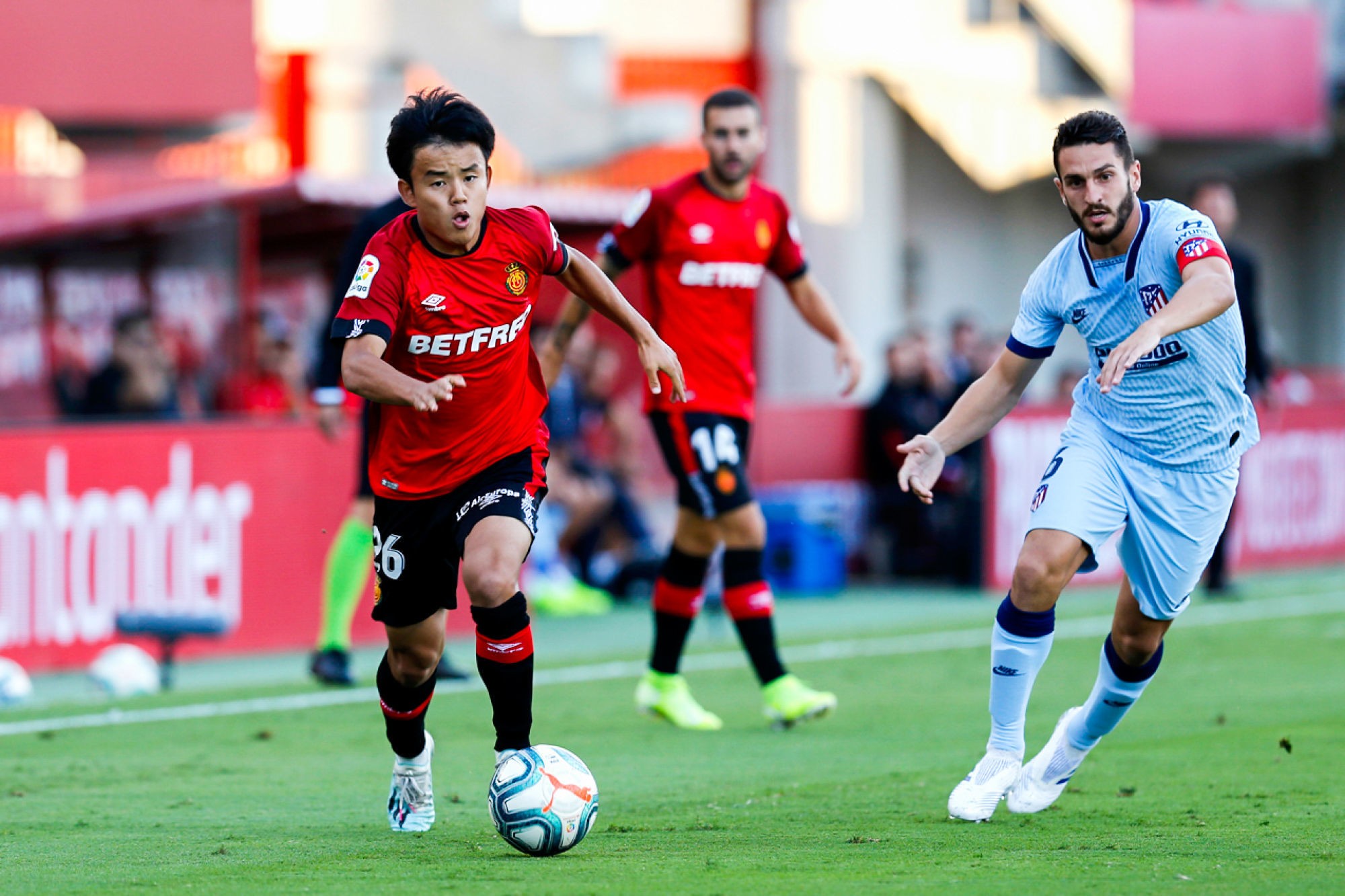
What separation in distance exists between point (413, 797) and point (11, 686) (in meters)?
4.37

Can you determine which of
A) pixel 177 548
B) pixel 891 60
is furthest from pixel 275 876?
pixel 891 60

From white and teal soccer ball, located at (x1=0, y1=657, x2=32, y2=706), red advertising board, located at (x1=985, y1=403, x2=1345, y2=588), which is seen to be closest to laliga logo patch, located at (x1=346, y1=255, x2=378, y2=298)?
white and teal soccer ball, located at (x1=0, y1=657, x2=32, y2=706)

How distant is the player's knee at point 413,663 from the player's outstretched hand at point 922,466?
4.98ft

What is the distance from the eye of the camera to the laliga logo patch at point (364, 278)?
549cm

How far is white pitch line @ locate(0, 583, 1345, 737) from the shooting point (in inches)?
348

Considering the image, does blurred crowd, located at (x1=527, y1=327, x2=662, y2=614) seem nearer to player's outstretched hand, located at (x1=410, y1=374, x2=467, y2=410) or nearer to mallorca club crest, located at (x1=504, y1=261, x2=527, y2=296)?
mallorca club crest, located at (x1=504, y1=261, x2=527, y2=296)

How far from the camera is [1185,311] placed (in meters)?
5.35

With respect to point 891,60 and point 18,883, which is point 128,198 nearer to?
point 891,60

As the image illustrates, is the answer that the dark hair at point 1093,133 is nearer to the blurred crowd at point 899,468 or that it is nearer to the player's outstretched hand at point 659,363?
the player's outstretched hand at point 659,363

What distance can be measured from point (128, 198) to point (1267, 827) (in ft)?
42.5

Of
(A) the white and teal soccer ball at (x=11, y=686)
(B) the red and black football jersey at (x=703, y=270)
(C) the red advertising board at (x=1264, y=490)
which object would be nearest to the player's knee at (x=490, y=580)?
(B) the red and black football jersey at (x=703, y=270)

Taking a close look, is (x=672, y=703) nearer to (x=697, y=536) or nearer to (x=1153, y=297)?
(x=697, y=536)

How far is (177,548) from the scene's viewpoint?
11250 millimetres

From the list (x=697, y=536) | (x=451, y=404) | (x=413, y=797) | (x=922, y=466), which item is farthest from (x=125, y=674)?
(x=922, y=466)
